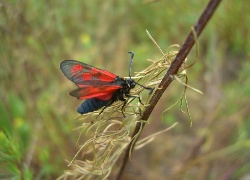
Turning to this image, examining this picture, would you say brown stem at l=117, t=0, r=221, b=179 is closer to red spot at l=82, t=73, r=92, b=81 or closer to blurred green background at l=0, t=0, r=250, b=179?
red spot at l=82, t=73, r=92, b=81

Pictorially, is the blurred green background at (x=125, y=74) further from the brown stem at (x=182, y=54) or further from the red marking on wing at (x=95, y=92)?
the brown stem at (x=182, y=54)

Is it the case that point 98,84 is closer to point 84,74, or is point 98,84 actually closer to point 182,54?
point 84,74

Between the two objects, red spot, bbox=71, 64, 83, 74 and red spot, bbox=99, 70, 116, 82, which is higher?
red spot, bbox=71, 64, 83, 74

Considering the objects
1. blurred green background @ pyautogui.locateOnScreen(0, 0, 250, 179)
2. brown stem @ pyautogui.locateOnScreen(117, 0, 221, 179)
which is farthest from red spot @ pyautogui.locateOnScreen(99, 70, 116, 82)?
blurred green background @ pyautogui.locateOnScreen(0, 0, 250, 179)

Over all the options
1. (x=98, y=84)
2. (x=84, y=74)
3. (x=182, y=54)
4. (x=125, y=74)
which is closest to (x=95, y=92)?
(x=98, y=84)

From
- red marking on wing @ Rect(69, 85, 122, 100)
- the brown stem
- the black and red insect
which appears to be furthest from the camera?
the black and red insect

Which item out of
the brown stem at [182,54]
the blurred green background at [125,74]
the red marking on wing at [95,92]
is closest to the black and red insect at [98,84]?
the red marking on wing at [95,92]

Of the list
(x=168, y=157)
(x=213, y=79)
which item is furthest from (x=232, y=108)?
(x=168, y=157)
